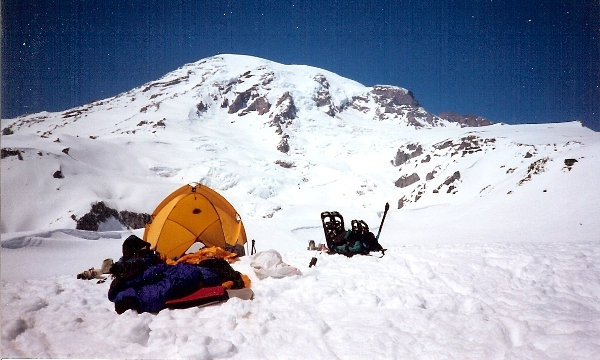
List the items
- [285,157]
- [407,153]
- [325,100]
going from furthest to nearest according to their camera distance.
A: [325,100]
[285,157]
[407,153]

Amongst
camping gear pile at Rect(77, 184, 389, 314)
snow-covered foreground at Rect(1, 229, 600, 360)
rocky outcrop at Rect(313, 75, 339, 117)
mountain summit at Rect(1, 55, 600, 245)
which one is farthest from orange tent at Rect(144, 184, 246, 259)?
rocky outcrop at Rect(313, 75, 339, 117)

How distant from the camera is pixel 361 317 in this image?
3.62m

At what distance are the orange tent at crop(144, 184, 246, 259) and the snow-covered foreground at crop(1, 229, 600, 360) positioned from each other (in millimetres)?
2442

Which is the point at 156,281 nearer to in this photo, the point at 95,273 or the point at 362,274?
the point at 95,273

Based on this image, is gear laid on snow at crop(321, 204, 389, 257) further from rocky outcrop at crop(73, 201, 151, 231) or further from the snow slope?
rocky outcrop at crop(73, 201, 151, 231)

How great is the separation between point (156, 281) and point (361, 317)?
2878 millimetres

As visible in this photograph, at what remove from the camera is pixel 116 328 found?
10.7ft

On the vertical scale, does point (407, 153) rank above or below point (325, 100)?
below

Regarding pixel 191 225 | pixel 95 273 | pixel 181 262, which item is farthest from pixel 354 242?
pixel 95 273

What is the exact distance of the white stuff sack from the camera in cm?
518

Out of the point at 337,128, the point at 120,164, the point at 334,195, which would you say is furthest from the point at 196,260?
the point at 337,128

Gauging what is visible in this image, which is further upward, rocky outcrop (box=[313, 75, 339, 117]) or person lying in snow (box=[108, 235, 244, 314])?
rocky outcrop (box=[313, 75, 339, 117])

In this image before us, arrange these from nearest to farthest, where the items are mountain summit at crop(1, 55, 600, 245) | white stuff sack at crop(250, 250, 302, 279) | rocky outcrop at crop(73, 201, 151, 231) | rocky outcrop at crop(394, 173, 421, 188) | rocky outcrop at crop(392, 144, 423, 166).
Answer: white stuff sack at crop(250, 250, 302, 279)
mountain summit at crop(1, 55, 600, 245)
rocky outcrop at crop(73, 201, 151, 231)
rocky outcrop at crop(394, 173, 421, 188)
rocky outcrop at crop(392, 144, 423, 166)

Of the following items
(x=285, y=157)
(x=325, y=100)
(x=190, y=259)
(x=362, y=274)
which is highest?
(x=325, y=100)
